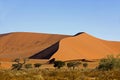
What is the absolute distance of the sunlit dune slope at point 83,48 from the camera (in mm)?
111438

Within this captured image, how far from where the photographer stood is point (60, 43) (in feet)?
392

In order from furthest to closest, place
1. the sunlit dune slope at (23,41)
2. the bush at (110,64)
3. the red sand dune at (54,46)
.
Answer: the sunlit dune slope at (23,41)
the red sand dune at (54,46)
the bush at (110,64)

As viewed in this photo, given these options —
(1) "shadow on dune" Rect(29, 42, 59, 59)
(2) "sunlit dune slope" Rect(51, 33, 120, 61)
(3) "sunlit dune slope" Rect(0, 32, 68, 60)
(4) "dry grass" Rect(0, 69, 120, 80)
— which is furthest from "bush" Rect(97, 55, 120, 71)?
(3) "sunlit dune slope" Rect(0, 32, 68, 60)

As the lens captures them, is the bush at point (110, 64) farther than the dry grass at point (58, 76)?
Yes

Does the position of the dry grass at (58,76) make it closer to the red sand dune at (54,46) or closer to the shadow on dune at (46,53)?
the red sand dune at (54,46)

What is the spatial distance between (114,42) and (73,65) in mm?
80694

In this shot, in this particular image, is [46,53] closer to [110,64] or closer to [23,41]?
[23,41]

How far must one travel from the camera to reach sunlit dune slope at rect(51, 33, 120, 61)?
111438mm

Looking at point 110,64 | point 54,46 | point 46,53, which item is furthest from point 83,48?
point 110,64

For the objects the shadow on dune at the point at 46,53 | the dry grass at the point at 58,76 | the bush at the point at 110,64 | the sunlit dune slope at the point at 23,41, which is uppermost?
the sunlit dune slope at the point at 23,41

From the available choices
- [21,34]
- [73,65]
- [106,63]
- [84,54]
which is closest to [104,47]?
[84,54]

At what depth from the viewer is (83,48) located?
12412 centimetres

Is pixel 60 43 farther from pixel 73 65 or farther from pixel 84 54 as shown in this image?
pixel 73 65

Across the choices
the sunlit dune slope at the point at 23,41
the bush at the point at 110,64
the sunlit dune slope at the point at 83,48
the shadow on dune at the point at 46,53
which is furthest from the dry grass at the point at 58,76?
the sunlit dune slope at the point at 23,41
